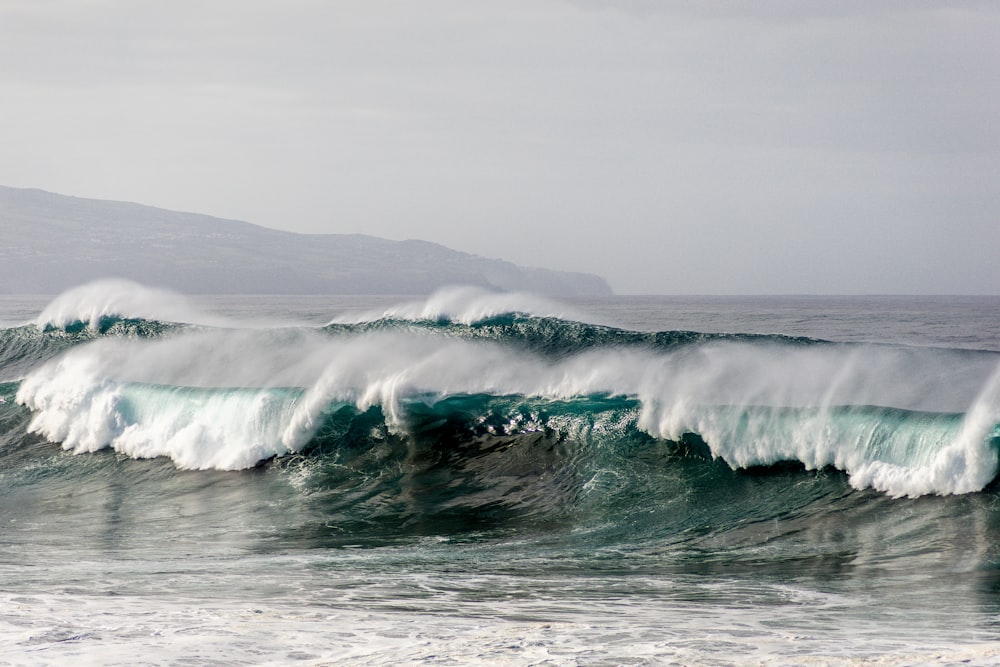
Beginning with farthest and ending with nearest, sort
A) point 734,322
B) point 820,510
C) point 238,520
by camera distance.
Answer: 1. point 734,322
2. point 238,520
3. point 820,510

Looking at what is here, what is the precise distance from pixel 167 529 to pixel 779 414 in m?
7.38

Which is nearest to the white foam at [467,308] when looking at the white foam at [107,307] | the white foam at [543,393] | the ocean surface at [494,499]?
the ocean surface at [494,499]

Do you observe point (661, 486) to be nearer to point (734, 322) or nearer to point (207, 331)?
point (207, 331)

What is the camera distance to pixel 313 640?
6492mm

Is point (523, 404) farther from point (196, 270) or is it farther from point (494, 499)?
point (196, 270)

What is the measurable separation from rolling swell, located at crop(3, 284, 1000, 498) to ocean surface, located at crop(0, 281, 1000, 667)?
0.05m

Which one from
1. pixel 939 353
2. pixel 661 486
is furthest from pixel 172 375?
pixel 939 353

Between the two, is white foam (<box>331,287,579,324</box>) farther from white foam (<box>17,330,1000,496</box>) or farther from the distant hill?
the distant hill

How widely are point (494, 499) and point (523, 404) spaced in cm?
288

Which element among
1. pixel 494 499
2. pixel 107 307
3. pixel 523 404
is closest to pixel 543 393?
pixel 523 404

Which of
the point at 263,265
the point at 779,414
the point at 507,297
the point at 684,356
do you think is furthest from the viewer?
the point at 263,265

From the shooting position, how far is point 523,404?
49.8 feet

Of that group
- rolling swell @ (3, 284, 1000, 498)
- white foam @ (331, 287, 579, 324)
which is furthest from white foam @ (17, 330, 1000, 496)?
white foam @ (331, 287, 579, 324)

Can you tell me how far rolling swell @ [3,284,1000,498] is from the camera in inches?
484
